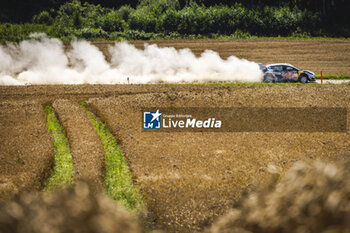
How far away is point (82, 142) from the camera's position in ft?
49.6

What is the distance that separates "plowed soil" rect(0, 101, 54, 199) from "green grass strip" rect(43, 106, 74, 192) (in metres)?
0.34

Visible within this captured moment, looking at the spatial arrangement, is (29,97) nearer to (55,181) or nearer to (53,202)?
(55,181)

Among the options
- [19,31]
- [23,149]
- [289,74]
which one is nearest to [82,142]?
[23,149]

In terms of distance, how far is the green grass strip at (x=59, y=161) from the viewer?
39.6 feet

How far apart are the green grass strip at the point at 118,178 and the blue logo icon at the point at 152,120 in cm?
227

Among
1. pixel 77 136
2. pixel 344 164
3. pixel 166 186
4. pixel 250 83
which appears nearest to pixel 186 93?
pixel 250 83

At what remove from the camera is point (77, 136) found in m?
15.8

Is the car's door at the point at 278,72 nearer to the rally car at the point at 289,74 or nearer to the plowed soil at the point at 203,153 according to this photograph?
the rally car at the point at 289,74

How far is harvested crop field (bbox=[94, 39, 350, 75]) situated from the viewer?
3178 centimetres

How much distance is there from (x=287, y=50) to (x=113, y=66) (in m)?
21.4

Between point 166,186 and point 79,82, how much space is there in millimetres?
19326

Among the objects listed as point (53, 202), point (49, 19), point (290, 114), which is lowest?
point (290, 114)

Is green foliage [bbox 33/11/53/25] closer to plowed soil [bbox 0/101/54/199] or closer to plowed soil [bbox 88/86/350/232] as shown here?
plowed soil [bbox 0/101/54/199]

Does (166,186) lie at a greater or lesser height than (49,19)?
lesser
